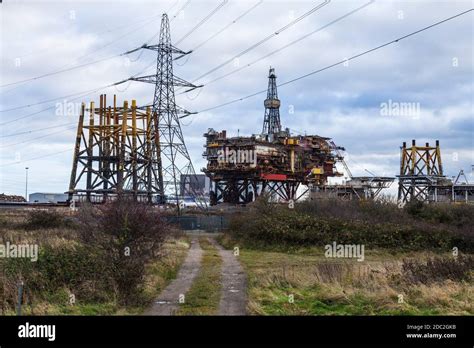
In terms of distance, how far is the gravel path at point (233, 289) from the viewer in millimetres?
14906

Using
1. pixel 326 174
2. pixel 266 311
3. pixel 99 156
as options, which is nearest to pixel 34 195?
pixel 99 156

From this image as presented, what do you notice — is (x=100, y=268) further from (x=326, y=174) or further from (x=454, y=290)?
(x=326, y=174)

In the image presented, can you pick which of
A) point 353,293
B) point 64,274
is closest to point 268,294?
point 353,293

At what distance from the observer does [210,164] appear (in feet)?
240

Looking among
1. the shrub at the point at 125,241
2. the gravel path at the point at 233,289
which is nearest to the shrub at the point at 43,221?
the gravel path at the point at 233,289

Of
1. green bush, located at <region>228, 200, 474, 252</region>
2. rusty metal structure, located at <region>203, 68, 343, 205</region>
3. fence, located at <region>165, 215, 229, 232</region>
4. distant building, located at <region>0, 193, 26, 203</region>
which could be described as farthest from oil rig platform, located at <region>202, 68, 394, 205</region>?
distant building, located at <region>0, 193, 26, 203</region>

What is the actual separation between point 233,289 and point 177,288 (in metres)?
1.86

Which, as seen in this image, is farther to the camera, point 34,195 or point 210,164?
point 34,195

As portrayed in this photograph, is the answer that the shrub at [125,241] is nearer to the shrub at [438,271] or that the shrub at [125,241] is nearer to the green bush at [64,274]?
the green bush at [64,274]

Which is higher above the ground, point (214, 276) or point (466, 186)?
point (466, 186)

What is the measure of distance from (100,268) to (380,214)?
2807 cm

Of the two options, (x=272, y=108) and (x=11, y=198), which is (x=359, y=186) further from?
(x=11, y=198)

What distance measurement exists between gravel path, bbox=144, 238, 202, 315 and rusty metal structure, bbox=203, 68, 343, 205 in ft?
128

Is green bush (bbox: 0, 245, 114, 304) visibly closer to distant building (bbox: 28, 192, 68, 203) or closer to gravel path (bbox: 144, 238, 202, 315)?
gravel path (bbox: 144, 238, 202, 315)
